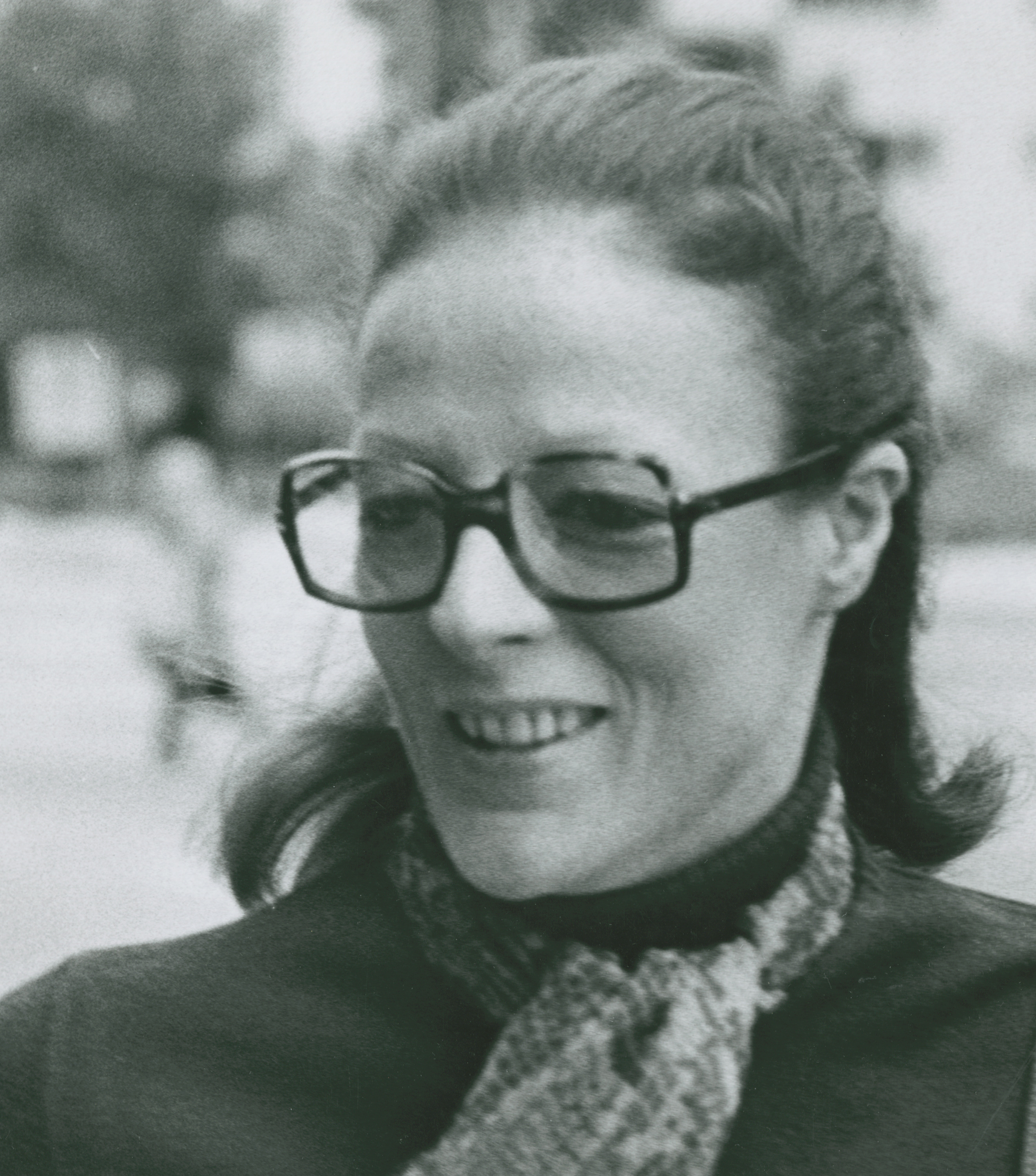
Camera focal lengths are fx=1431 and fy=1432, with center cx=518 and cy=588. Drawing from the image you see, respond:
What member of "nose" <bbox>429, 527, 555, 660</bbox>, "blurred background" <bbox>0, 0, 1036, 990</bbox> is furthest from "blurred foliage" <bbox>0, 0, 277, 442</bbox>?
"nose" <bbox>429, 527, 555, 660</bbox>

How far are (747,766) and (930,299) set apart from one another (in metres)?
0.31

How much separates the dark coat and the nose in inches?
10.7

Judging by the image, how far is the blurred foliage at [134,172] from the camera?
952 millimetres

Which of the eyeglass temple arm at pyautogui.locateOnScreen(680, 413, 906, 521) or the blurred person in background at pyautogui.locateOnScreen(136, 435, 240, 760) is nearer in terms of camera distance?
the eyeglass temple arm at pyautogui.locateOnScreen(680, 413, 906, 521)

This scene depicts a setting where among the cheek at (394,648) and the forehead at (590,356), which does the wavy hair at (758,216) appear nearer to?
the forehead at (590,356)

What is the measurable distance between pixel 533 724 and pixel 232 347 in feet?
1.09

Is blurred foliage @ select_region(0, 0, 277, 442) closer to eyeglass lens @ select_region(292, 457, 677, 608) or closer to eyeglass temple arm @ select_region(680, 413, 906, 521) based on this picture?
eyeglass lens @ select_region(292, 457, 677, 608)

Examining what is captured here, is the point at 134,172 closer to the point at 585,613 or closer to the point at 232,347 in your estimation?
the point at 232,347

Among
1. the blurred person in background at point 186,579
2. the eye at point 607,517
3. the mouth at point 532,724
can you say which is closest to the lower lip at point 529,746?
the mouth at point 532,724

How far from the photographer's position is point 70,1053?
975 mm

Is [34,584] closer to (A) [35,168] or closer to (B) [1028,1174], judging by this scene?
(A) [35,168]

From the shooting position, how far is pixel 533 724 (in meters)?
0.84

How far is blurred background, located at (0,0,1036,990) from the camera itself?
2.92 feet

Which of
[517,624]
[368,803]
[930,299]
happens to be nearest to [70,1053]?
[368,803]
